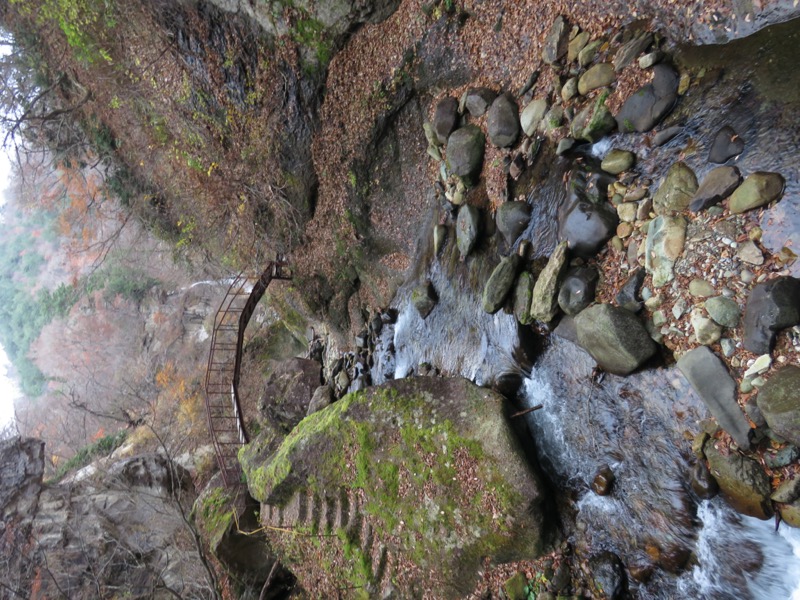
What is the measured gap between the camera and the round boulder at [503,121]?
17.5ft

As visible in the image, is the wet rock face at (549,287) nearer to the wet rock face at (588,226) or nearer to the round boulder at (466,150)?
the wet rock face at (588,226)

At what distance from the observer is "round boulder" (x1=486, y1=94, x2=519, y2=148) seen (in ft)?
17.5

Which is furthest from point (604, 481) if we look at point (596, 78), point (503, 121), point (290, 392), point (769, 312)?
point (290, 392)

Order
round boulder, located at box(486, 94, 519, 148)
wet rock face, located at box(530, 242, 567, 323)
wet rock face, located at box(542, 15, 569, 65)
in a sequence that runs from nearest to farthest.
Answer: wet rock face, located at box(530, 242, 567, 323) → wet rock face, located at box(542, 15, 569, 65) → round boulder, located at box(486, 94, 519, 148)

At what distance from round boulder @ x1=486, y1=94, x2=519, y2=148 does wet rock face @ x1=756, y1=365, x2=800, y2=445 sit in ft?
11.6

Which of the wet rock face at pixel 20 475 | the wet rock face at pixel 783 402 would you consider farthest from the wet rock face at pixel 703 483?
the wet rock face at pixel 20 475

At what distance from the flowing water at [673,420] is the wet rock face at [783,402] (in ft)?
1.76

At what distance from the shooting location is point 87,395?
68.8ft

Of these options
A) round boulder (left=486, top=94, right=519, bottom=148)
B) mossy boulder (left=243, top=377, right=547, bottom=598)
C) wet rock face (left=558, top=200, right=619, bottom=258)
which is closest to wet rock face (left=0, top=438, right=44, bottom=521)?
mossy boulder (left=243, top=377, right=547, bottom=598)

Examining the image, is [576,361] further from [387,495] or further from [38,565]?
[38,565]

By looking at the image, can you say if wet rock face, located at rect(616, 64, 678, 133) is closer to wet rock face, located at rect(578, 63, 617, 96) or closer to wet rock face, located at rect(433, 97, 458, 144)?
wet rock face, located at rect(578, 63, 617, 96)

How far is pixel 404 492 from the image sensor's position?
220 inches

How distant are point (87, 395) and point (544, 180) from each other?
→ 2311cm

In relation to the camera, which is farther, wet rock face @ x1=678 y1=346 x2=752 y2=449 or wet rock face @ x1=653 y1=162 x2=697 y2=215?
wet rock face @ x1=653 y1=162 x2=697 y2=215
